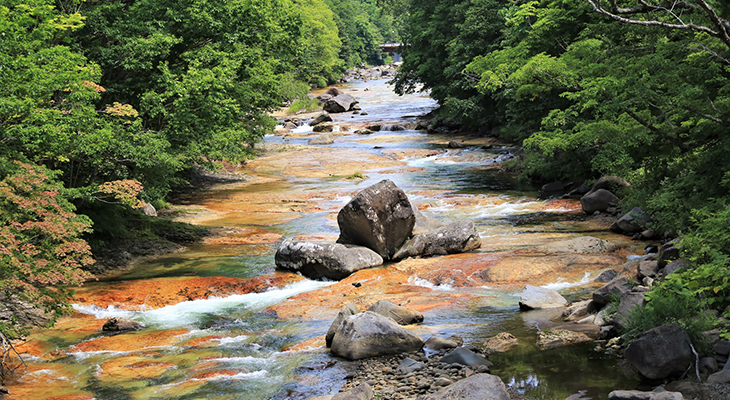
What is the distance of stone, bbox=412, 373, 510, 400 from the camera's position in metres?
7.26

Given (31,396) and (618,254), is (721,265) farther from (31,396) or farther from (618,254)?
(31,396)

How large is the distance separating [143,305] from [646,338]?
403 inches

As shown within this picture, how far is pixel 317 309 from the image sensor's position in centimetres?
1287

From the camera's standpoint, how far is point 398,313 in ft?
37.1

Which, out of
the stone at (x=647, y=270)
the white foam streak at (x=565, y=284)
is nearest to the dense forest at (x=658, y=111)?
the stone at (x=647, y=270)

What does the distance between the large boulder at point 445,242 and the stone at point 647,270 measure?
5.47m

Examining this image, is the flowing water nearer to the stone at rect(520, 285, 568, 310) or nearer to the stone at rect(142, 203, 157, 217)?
the stone at rect(520, 285, 568, 310)

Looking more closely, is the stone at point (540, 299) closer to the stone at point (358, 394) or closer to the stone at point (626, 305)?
the stone at point (626, 305)

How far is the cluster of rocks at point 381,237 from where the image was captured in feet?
51.5

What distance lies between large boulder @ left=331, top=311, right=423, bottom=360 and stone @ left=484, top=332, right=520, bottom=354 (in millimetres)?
1047

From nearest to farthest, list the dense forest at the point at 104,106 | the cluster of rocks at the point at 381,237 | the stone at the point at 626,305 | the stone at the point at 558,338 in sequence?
the stone at the point at 626,305 → the stone at the point at 558,338 → the dense forest at the point at 104,106 → the cluster of rocks at the point at 381,237

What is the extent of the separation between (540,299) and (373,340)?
360 cm

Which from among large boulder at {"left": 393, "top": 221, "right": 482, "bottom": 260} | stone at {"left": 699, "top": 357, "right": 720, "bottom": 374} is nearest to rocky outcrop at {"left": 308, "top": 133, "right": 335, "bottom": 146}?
large boulder at {"left": 393, "top": 221, "right": 482, "bottom": 260}

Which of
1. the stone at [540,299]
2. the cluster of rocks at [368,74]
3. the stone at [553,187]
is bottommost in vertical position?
the stone at [553,187]
